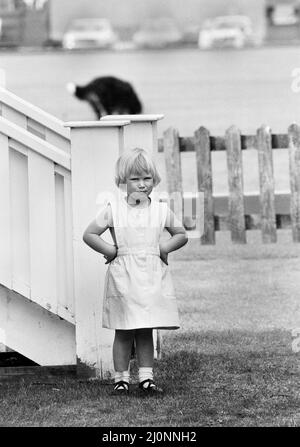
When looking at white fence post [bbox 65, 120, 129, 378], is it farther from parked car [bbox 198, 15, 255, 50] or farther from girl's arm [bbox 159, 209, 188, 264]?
parked car [bbox 198, 15, 255, 50]

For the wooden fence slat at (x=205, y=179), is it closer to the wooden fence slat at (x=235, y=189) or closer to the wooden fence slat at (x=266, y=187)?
the wooden fence slat at (x=235, y=189)

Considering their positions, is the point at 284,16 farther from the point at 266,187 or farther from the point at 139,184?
the point at 139,184

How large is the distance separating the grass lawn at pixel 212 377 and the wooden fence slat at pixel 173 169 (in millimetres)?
2095

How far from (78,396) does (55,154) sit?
4.10ft

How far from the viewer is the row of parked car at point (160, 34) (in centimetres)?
5909

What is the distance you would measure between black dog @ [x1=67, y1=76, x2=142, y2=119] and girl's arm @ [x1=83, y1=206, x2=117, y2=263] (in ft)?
43.0

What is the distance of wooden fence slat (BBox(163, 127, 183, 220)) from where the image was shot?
11.9m

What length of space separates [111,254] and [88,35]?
56.5m

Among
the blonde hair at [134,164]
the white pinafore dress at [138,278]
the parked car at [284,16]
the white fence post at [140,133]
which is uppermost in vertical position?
the parked car at [284,16]

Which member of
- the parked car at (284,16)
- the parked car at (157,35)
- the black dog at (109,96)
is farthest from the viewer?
the parked car at (284,16)

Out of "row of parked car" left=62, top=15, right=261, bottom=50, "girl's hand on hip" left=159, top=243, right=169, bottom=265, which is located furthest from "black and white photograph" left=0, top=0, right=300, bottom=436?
"row of parked car" left=62, top=15, right=261, bottom=50

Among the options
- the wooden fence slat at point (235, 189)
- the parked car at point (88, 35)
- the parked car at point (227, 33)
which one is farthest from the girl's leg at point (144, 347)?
the parked car at point (88, 35)
